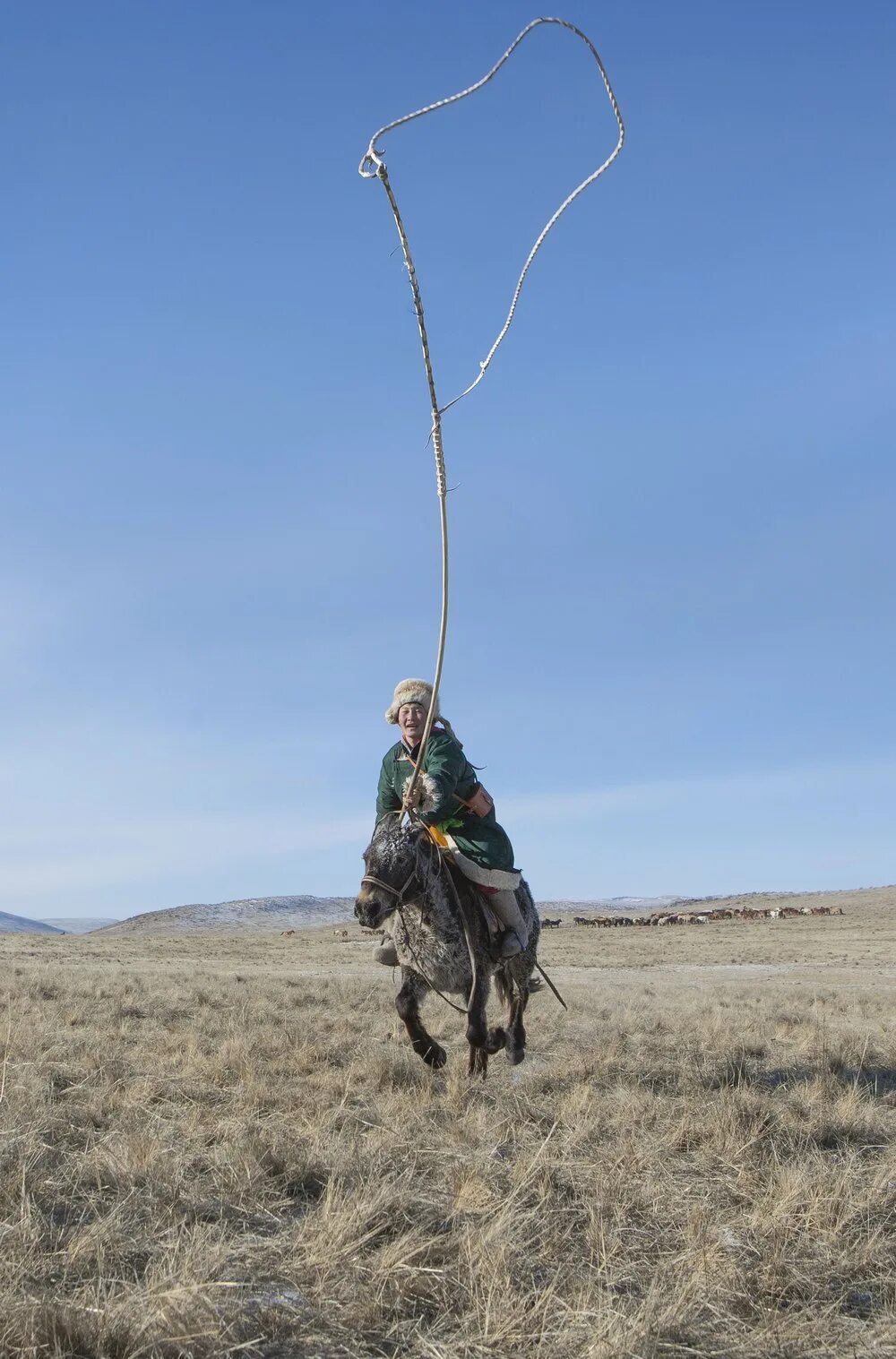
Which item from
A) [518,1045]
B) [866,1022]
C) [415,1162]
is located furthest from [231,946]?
[415,1162]

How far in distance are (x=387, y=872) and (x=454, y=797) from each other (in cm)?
139

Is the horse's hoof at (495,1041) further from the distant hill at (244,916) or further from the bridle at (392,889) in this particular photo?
the distant hill at (244,916)

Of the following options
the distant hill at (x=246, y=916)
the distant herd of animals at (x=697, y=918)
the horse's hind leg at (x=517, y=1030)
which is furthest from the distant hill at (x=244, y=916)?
the horse's hind leg at (x=517, y=1030)

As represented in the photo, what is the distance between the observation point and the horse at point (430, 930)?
25.7 feet

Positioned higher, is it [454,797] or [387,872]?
[454,797]

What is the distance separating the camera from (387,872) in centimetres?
771

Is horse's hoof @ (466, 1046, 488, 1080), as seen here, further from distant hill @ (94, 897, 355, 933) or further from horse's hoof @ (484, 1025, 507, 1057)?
distant hill @ (94, 897, 355, 933)

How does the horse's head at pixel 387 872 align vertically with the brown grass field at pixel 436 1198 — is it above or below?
above

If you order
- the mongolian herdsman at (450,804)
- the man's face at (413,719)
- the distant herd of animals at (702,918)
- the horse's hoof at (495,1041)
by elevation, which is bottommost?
the distant herd of animals at (702,918)

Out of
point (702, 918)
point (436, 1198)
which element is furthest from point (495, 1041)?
point (702, 918)

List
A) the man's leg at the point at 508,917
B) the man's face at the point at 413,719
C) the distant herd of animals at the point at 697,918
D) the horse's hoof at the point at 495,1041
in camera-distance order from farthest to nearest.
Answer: the distant herd of animals at the point at 697,918 < the man's leg at the point at 508,917 < the man's face at the point at 413,719 < the horse's hoof at the point at 495,1041

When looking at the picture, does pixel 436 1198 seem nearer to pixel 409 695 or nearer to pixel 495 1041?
pixel 495 1041

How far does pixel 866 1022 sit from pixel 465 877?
306 inches

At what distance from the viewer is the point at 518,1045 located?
29.2 ft
